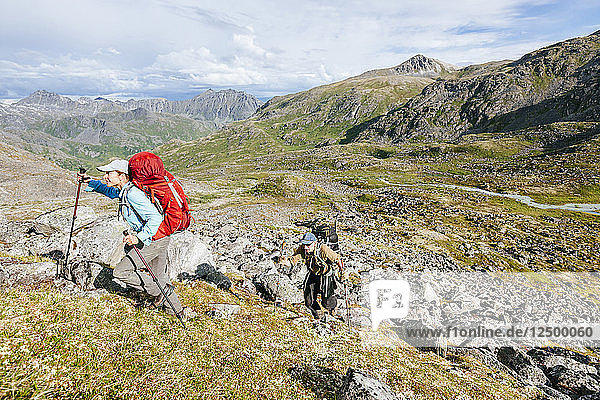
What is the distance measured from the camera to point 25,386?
5.34 m

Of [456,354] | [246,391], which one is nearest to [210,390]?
[246,391]

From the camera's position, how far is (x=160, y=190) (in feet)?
29.0

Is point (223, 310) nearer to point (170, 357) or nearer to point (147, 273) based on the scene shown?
point (147, 273)

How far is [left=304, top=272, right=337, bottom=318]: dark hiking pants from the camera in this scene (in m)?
14.5

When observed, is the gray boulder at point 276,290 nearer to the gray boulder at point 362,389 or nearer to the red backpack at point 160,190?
the red backpack at point 160,190

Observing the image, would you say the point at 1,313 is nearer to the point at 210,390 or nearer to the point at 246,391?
the point at 210,390

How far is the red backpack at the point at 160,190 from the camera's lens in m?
8.62

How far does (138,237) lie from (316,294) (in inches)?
361

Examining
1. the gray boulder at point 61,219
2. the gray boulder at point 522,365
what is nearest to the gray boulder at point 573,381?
the gray boulder at point 522,365
